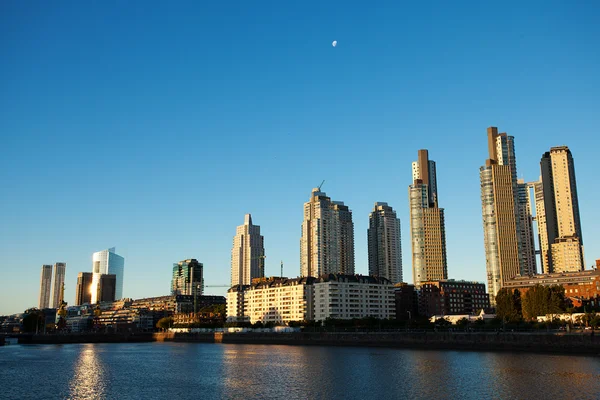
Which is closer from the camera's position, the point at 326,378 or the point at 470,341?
the point at 326,378

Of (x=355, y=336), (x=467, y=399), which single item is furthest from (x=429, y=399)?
(x=355, y=336)

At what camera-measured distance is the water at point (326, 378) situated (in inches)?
2781

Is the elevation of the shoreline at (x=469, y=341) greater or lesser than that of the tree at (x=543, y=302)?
lesser

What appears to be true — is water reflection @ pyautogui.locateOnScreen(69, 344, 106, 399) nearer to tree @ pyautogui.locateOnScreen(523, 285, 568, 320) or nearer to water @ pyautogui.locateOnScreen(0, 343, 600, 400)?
water @ pyautogui.locateOnScreen(0, 343, 600, 400)

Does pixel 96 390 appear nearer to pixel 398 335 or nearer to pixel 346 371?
pixel 346 371

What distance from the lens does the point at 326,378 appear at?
86250 millimetres

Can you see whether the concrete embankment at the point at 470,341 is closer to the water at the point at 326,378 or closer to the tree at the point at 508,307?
the water at the point at 326,378

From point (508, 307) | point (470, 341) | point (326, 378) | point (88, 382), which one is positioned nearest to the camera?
point (326, 378)

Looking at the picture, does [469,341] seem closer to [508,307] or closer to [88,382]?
[508,307]

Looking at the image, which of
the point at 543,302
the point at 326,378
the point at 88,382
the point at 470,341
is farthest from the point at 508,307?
the point at 88,382

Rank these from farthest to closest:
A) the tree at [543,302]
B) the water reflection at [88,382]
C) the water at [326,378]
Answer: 1. the tree at [543,302]
2. the water reflection at [88,382]
3. the water at [326,378]

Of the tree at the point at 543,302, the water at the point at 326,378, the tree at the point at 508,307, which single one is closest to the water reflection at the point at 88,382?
the water at the point at 326,378

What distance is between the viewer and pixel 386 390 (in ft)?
240

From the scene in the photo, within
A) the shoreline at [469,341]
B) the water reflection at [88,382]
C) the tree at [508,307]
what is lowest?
the water reflection at [88,382]
